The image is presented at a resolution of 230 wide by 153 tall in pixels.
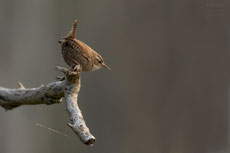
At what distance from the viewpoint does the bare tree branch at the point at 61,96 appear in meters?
1.00

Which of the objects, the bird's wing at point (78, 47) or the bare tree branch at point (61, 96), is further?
the bird's wing at point (78, 47)

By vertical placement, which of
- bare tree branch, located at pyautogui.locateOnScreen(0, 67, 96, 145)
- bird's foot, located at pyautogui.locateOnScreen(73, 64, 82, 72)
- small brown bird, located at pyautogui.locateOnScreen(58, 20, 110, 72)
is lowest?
bare tree branch, located at pyautogui.locateOnScreen(0, 67, 96, 145)

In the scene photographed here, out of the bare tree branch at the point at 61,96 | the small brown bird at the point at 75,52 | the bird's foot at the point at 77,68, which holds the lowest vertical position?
the bare tree branch at the point at 61,96

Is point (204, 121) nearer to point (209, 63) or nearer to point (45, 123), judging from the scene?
point (209, 63)

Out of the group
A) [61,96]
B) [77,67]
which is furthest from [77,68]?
[61,96]

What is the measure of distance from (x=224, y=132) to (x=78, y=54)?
4.22ft

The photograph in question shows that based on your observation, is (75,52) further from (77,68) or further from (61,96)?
(61,96)

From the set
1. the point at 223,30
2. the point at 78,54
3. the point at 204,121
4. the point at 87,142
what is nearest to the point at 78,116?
the point at 87,142

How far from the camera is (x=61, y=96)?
133 cm

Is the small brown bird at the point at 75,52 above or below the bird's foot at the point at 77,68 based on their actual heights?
above

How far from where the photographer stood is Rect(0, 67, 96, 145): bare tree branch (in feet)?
3.27

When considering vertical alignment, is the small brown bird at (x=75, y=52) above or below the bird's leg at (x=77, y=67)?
above

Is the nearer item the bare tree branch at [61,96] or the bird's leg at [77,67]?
the bare tree branch at [61,96]

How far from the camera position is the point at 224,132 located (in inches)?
87.7
